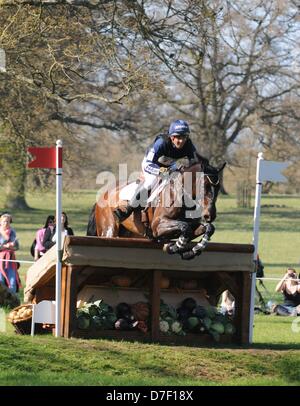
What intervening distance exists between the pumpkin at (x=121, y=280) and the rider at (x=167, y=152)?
117cm

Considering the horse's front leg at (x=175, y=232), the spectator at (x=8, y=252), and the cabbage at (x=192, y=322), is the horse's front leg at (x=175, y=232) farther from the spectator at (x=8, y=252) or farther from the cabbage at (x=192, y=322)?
the spectator at (x=8, y=252)

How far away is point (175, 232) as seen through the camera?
1039cm

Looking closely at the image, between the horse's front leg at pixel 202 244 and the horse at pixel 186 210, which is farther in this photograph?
the horse at pixel 186 210

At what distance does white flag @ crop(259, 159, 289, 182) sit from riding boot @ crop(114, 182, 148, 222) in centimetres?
159

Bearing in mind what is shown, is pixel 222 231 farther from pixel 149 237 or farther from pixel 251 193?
pixel 149 237

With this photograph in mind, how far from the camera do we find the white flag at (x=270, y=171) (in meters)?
11.7

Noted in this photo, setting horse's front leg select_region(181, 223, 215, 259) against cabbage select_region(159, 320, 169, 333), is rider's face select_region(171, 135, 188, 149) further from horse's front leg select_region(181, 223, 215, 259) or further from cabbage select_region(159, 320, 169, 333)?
cabbage select_region(159, 320, 169, 333)

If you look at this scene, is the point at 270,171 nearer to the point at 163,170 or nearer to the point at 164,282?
the point at 163,170

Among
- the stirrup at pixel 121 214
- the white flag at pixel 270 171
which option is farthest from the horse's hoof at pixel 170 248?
the white flag at pixel 270 171

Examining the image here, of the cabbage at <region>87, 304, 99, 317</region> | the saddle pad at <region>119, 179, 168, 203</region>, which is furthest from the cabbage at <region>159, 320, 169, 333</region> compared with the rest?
the saddle pad at <region>119, 179, 168, 203</region>

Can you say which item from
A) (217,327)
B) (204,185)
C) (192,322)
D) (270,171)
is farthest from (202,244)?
(270,171)

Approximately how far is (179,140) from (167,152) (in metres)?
0.25

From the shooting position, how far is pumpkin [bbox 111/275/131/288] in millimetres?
11438
